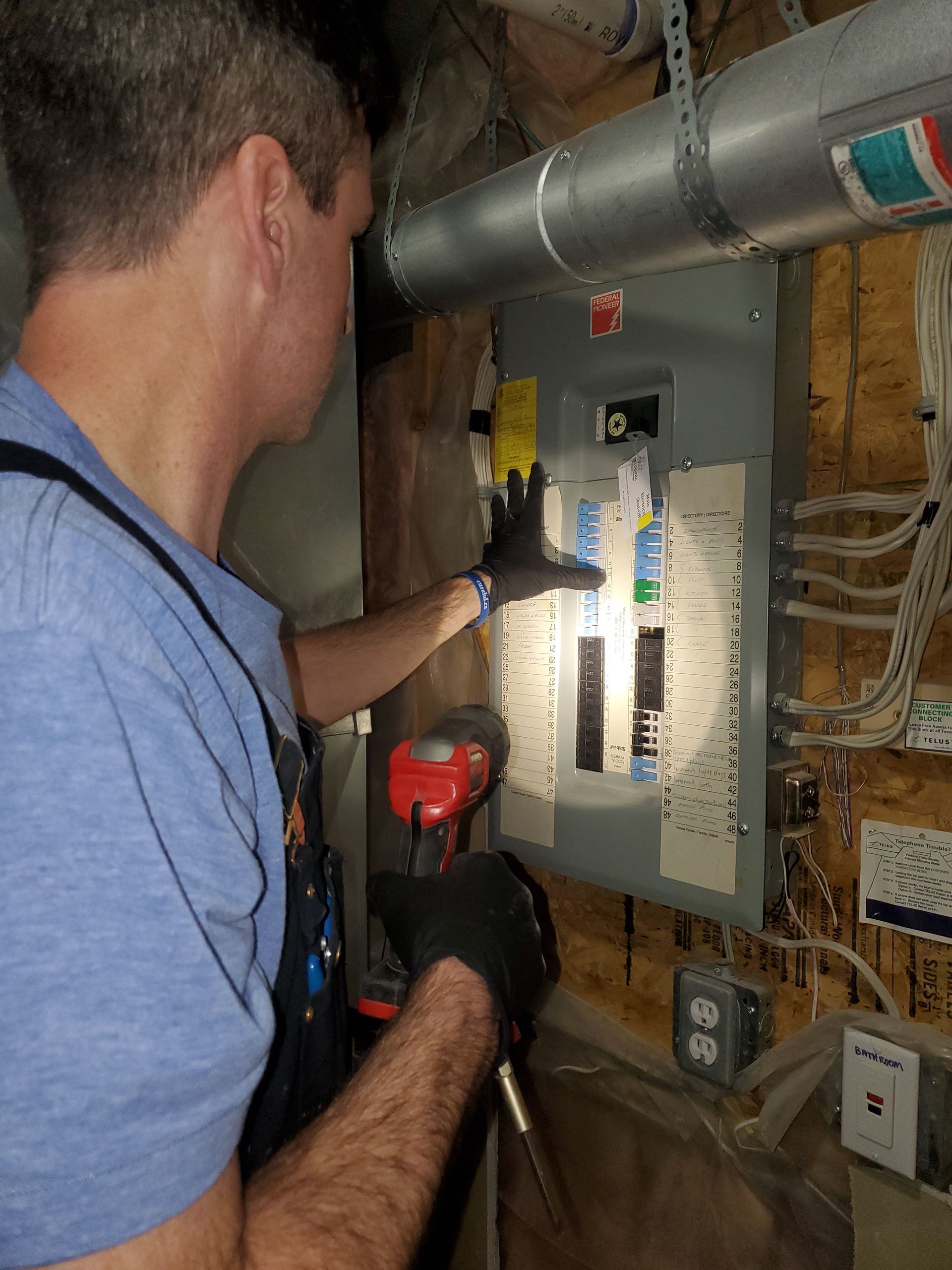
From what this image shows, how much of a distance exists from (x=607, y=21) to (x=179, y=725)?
142 cm

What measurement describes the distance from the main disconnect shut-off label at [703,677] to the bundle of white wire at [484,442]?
1.47 ft

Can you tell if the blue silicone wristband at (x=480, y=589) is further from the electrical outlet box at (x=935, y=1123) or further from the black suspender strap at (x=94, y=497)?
the electrical outlet box at (x=935, y=1123)

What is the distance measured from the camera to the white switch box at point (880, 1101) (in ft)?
3.72

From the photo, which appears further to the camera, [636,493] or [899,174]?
[636,493]

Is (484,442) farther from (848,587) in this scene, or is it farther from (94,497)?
(94,497)

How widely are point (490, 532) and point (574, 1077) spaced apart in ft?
3.72

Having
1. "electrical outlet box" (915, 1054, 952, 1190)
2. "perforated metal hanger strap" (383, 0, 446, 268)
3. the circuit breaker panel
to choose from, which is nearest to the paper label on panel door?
the circuit breaker panel

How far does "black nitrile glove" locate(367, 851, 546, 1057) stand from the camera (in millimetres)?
919

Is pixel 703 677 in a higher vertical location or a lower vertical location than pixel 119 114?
lower

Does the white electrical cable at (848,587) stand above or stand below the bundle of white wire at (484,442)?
below

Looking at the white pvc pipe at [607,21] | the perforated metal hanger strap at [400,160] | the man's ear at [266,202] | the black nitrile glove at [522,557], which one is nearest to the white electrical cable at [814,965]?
the black nitrile glove at [522,557]

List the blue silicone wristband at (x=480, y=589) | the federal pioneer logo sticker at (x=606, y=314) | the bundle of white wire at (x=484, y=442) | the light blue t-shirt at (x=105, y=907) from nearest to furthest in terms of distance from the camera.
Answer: the light blue t-shirt at (x=105, y=907), the federal pioneer logo sticker at (x=606, y=314), the blue silicone wristband at (x=480, y=589), the bundle of white wire at (x=484, y=442)

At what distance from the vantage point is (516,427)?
1.45 meters

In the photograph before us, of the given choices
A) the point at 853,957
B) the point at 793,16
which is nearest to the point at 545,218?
the point at 793,16
